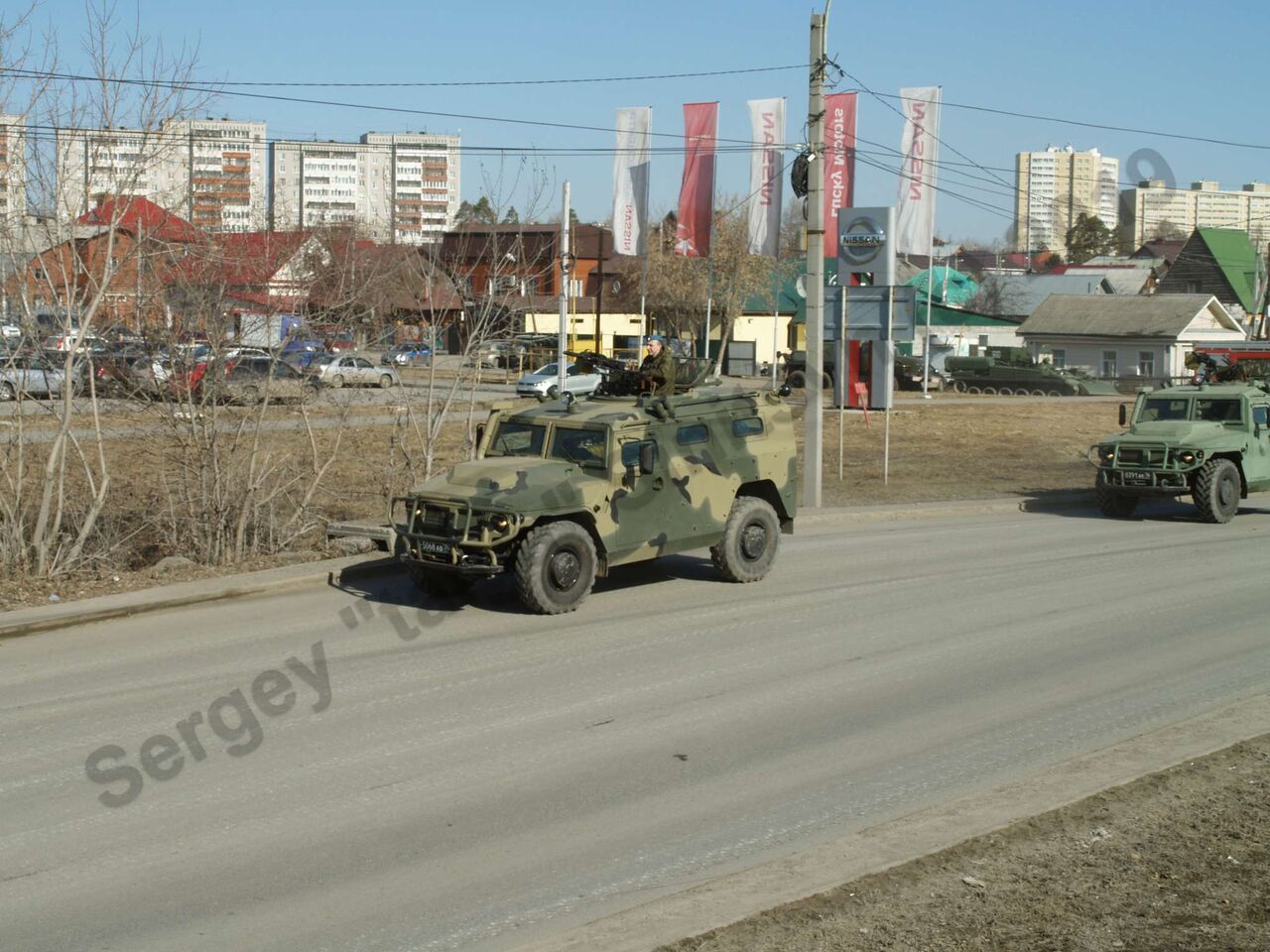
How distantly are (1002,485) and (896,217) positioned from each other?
18.4 meters

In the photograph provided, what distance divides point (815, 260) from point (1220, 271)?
6701 centimetres

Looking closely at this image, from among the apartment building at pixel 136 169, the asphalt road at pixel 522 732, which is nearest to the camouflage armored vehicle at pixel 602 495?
the asphalt road at pixel 522 732

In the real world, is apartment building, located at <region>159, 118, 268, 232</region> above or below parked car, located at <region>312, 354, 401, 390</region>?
above

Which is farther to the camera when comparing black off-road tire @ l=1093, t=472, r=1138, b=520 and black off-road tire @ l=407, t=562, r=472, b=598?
black off-road tire @ l=1093, t=472, r=1138, b=520

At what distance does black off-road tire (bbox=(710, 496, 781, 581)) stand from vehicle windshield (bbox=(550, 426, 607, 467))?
1.77 meters


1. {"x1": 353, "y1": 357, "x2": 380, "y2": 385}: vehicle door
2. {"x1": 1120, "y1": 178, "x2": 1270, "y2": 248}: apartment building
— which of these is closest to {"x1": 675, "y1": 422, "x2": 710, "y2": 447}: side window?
{"x1": 353, "y1": 357, "x2": 380, "y2": 385}: vehicle door

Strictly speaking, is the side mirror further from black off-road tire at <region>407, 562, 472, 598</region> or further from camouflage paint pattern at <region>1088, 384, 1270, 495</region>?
camouflage paint pattern at <region>1088, 384, 1270, 495</region>

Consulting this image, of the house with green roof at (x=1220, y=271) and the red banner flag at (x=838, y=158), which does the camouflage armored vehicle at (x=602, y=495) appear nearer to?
the red banner flag at (x=838, y=158)

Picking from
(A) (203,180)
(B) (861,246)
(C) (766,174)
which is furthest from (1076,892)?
(C) (766,174)

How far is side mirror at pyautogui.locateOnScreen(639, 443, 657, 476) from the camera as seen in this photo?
1234cm

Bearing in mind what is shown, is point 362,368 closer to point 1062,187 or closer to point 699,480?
point 699,480

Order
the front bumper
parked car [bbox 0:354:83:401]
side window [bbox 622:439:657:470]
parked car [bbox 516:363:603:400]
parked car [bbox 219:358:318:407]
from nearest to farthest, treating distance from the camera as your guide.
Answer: the front bumper → side window [bbox 622:439:657:470] → parked car [bbox 0:354:83:401] → parked car [bbox 219:358:318:407] → parked car [bbox 516:363:603:400]

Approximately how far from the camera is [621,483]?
1226cm

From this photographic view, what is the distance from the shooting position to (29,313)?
13594 mm
